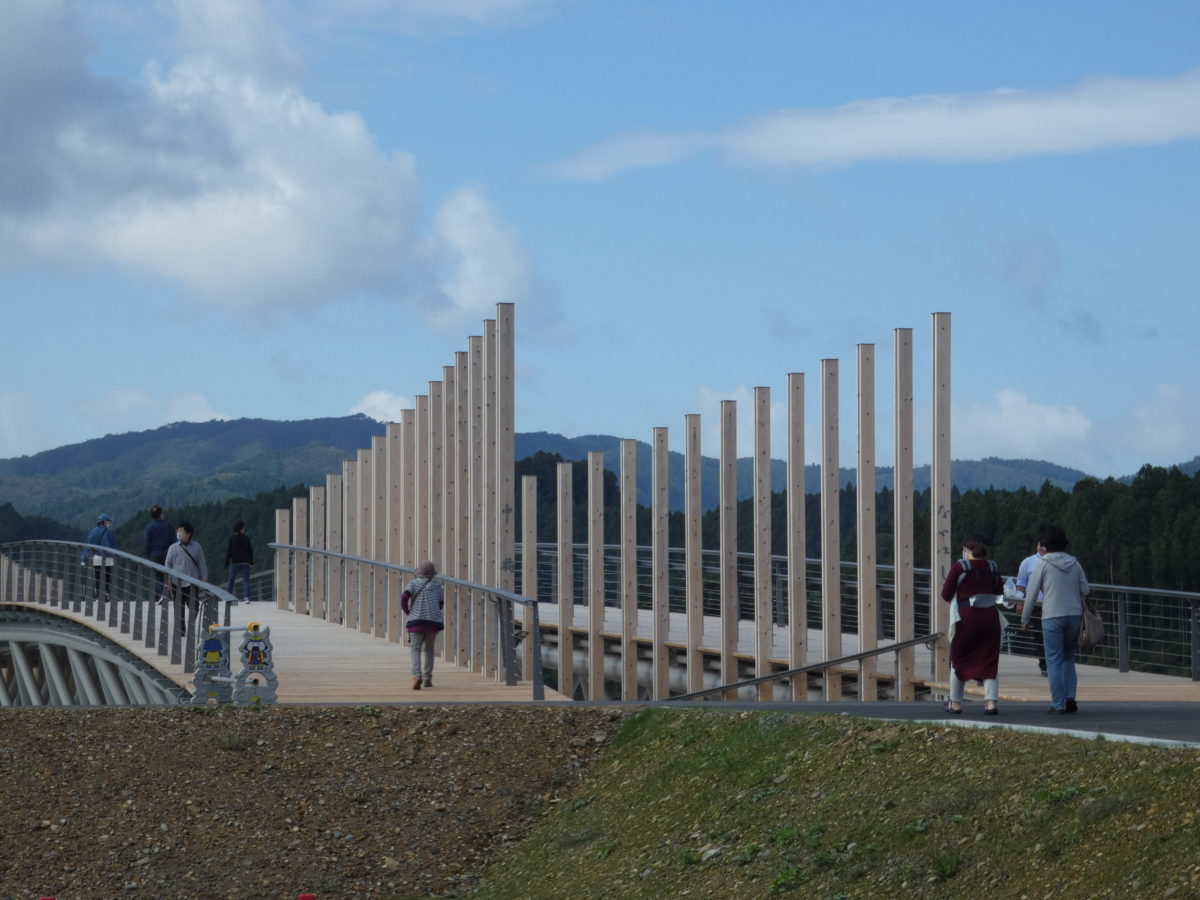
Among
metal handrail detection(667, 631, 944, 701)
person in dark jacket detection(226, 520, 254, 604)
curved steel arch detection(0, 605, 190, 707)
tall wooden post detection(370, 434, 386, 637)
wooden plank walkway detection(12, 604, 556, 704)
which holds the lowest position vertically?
curved steel arch detection(0, 605, 190, 707)

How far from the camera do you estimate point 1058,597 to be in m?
14.1

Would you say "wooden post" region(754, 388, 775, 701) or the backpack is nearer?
the backpack

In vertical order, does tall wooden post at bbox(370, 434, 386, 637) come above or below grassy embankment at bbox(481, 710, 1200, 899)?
above

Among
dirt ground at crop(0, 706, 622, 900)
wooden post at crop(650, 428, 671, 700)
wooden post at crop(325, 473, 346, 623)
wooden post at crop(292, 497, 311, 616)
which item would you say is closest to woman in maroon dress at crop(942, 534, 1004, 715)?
dirt ground at crop(0, 706, 622, 900)

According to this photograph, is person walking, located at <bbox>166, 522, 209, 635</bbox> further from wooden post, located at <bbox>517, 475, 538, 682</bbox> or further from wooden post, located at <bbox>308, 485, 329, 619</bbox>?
wooden post, located at <bbox>308, 485, 329, 619</bbox>

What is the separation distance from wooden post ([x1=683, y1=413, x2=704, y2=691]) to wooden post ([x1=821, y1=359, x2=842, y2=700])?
2.49 m

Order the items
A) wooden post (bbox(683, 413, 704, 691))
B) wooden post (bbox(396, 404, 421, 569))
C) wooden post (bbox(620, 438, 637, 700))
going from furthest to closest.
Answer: wooden post (bbox(396, 404, 421, 569)), wooden post (bbox(620, 438, 637, 700)), wooden post (bbox(683, 413, 704, 691))

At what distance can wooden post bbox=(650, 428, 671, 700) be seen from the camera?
21828 mm

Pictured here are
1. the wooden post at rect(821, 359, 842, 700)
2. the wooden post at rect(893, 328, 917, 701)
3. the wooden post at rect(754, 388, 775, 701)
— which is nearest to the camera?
the wooden post at rect(893, 328, 917, 701)

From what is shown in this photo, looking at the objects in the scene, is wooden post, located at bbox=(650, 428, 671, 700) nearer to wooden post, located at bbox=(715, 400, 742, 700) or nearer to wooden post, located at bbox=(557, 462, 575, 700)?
wooden post, located at bbox=(715, 400, 742, 700)

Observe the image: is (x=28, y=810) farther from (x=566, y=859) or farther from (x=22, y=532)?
(x=22, y=532)

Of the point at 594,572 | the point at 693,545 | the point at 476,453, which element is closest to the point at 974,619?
the point at 693,545

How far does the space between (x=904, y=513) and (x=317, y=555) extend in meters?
16.5

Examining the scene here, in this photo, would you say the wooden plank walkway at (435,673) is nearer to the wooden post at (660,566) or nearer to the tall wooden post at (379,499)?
the wooden post at (660,566)
